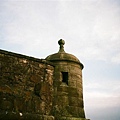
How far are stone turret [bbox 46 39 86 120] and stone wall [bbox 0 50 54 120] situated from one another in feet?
6.85

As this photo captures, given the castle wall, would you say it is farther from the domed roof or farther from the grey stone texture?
the grey stone texture

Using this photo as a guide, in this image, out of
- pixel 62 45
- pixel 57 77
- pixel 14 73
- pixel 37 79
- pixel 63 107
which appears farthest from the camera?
pixel 62 45

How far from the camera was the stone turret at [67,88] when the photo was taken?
6.67m

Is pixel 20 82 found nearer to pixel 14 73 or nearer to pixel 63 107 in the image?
pixel 14 73

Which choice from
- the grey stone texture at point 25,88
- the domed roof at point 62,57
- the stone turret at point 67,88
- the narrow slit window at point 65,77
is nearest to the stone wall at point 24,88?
the grey stone texture at point 25,88

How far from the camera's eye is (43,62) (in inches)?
191

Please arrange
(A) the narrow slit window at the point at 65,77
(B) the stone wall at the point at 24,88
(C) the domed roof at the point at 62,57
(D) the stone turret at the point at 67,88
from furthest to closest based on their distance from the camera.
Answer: (C) the domed roof at the point at 62,57, (A) the narrow slit window at the point at 65,77, (D) the stone turret at the point at 67,88, (B) the stone wall at the point at 24,88

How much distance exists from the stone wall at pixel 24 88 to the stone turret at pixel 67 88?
209cm

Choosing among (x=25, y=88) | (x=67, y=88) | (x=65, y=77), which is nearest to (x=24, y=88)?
(x=25, y=88)

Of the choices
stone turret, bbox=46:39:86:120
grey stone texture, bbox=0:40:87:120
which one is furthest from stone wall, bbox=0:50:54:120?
stone turret, bbox=46:39:86:120

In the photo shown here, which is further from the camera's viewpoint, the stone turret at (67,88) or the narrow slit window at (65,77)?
the narrow slit window at (65,77)

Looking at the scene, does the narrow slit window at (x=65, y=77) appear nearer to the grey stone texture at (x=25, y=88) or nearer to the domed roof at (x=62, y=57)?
the domed roof at (x=62, y=57)

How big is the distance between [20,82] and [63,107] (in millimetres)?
2750

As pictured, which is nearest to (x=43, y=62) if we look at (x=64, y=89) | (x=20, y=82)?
(x=20, y=82)
